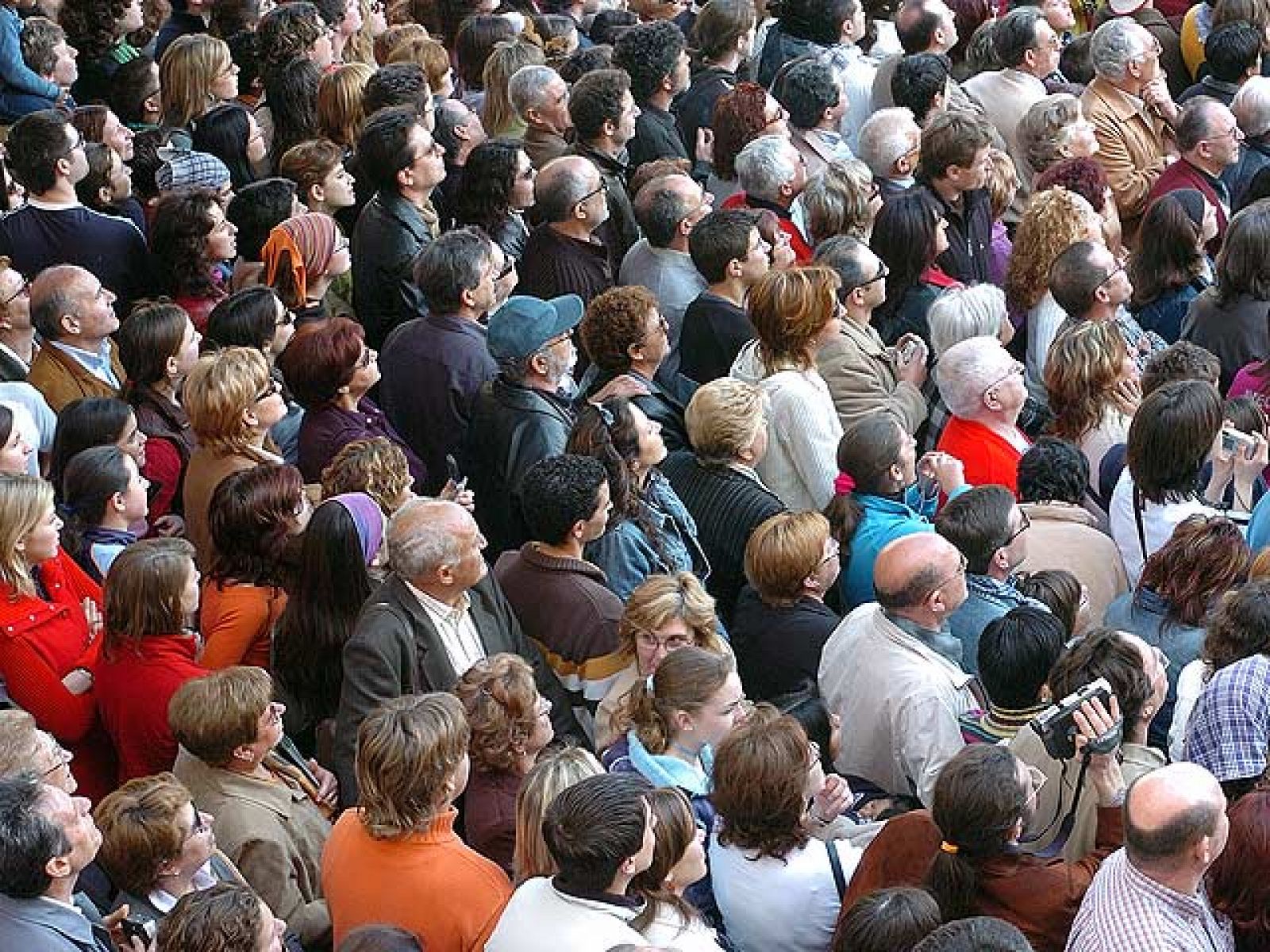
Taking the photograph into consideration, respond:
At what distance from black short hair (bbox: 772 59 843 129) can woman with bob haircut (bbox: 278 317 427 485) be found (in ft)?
9.29

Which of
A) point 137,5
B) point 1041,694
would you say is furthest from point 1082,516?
point 137,5

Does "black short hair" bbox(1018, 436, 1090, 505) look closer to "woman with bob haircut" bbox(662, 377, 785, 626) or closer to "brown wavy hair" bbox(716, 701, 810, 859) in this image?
"woman with bob haircut" bbox(662, 377, 785, 626)

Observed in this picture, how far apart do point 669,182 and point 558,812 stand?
12.7 ft

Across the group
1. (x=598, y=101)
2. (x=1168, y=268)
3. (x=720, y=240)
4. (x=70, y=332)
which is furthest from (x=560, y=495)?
(x=598, y=101)

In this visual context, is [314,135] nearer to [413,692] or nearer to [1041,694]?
[413,692]

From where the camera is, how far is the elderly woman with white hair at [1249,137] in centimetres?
898

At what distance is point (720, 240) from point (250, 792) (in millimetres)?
2952

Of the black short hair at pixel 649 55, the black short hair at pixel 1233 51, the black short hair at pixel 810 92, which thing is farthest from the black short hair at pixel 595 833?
the black short hair at pixel 1233 51

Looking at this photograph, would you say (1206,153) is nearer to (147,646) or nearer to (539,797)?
(147,646)

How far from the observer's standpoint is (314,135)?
916cm

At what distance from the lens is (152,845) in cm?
479

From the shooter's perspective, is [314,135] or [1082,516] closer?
[1082,516]

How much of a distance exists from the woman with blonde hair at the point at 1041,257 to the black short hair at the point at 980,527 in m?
1.76

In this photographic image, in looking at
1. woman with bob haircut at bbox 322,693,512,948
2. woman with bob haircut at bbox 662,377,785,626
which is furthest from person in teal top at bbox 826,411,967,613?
woman with bob haircut at bbox 322,693,512,948
